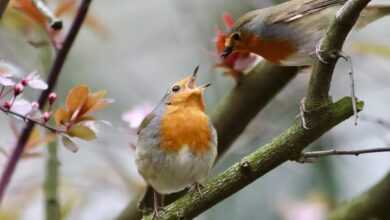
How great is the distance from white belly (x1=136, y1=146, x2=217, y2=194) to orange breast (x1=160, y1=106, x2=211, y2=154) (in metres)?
0.02

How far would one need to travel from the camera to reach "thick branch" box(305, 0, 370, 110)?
51.4 inches

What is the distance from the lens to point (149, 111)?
7.08 feet

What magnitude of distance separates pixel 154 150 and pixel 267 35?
0.57 m

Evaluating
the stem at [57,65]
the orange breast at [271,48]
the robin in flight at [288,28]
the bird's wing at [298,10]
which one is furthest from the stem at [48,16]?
the bird's wing at [298,10]

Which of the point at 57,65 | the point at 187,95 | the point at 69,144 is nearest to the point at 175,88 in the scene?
the point at 187,95

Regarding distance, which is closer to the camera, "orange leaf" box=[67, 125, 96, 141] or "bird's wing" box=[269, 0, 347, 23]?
"orange leaf" box=[67, 125, 96, 141]

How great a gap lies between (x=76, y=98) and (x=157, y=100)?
2252mm

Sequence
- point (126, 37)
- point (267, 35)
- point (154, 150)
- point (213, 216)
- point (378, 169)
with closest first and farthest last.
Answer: point (154, 150)
point (267, 35)
point (213, 216)
point (378, 169)
point (126, 37)

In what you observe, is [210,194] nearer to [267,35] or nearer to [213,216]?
[267,35]

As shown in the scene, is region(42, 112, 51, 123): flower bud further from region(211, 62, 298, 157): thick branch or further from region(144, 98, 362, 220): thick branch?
region(211, 62, 298, 157): thick branch

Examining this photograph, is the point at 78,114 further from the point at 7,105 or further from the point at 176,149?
the point at 176,149

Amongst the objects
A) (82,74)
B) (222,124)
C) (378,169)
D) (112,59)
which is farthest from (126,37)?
(222,124)

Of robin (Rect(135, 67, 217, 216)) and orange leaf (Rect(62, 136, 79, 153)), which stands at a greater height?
orange leaf (Rect(62, 136, 79, 153))

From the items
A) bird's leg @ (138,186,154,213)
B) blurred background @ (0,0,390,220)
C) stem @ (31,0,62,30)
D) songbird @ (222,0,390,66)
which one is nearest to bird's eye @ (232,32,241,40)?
songbird @ (222,0,390,66)
